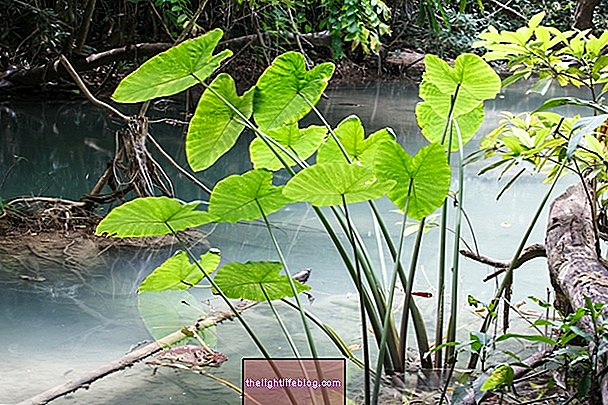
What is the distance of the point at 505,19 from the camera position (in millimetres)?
11086

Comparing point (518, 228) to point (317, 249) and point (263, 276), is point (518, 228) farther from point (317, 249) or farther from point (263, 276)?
point (263, 276)

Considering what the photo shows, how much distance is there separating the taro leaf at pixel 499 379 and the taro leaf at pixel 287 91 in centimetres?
60

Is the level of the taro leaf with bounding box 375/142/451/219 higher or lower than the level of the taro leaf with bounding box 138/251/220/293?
higher

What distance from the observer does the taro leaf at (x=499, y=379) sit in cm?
105

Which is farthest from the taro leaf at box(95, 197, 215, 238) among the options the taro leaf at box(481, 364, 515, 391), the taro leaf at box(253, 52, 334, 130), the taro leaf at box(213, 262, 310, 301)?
the taro leaf at box(481, 364, 515, 391)

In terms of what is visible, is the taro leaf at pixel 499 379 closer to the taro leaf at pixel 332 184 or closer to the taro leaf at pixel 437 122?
the taro leaf at pixel 332 184

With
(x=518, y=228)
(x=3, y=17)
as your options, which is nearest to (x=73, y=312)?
(x=518, y=228)

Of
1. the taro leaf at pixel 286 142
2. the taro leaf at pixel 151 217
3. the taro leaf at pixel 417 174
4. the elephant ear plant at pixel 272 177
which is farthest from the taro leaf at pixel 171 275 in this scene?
the taro leaf at pixel 417 174

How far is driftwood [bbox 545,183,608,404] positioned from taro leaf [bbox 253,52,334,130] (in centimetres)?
53

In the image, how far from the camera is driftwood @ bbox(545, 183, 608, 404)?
4.24 feet

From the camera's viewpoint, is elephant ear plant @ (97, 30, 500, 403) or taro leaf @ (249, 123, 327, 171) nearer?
elephant ear plant @ (97, 30, 500, 403)

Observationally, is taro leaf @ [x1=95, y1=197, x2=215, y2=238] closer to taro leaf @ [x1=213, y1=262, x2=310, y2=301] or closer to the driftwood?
taro leaf @ [x1=213, y1=262, x2=310, y2=301]

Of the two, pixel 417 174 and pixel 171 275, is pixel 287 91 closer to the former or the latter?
pixel 417 174

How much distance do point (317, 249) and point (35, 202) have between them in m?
1.15
